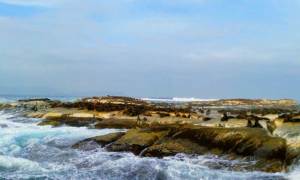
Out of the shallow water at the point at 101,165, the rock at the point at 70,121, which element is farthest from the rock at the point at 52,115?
the shallow water at the point at 101,165

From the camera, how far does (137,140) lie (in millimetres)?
19547

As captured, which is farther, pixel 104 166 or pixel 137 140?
pixel 137 140

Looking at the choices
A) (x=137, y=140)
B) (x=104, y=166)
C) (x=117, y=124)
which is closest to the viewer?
(x=104, y=166)

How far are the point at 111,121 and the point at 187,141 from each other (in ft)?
34.6

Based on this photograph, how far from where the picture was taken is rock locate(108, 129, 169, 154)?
62.5ft

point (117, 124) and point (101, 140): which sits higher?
point (117, 124)

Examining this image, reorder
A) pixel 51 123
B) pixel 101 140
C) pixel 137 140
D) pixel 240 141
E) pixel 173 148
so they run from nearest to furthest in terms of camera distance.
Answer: pixel 240 141 → pixel 173 148 → pixel 137 140 → pixel 101 140 → pixel 51 123

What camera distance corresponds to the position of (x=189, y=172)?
591 inches

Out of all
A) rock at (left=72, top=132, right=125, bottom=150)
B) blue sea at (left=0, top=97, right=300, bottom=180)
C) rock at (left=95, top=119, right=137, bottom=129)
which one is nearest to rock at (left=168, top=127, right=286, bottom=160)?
blue sea at (left=0, top=97, right=300, bottom=180)

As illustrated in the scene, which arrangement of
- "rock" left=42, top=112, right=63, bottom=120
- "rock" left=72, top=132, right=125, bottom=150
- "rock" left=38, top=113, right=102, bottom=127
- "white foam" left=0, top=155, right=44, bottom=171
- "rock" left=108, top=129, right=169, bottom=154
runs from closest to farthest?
"white foam" left=0, top=155, right=44, bottom=171
"rock" left=108, top=129, right=169, bottom=154
"rock" left=72, top=132, right=125, bottom=150
"rock" left=38, top=113, right=102, bottom=127
"rock" left=42, top=112, right=63, bottom=120

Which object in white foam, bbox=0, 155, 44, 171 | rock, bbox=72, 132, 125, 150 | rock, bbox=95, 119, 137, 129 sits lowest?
white foam, bbox=0, 155, 44, 171

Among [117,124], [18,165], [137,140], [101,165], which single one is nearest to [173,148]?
[137,140]

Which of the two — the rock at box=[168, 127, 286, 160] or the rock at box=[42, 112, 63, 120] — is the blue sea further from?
the rock at box=[42, 112, 63, 120]

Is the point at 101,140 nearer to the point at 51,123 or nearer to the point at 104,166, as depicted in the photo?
the point at 104,166
